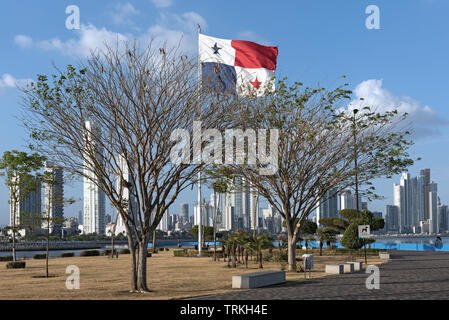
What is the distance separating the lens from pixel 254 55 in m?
34.1

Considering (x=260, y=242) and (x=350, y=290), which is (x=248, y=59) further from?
(x=350, y=290)

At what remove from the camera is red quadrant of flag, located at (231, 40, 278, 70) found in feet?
112

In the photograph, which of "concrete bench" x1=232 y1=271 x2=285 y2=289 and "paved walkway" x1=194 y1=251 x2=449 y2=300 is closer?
A: "paved walkway" x1=194 y1=251 x2=449 y2=300

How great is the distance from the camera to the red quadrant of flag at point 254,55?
34.0 meters

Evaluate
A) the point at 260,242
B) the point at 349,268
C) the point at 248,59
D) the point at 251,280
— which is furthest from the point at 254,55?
the point at 251,280

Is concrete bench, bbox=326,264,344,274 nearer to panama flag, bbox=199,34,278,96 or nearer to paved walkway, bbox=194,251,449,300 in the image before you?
paved walkway, bbox=194,251,449,300

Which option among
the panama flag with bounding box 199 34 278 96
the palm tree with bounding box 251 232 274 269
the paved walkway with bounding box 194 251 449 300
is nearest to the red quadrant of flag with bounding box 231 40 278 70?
the panama flag with bounding box 199 34 278 96

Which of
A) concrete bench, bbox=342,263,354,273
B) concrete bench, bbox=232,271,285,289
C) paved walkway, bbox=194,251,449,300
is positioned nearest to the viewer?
paved walkway, bbox=194,251,449,300

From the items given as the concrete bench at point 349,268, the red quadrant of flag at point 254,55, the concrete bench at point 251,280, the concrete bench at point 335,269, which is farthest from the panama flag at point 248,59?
the concrete bench at point 251,280

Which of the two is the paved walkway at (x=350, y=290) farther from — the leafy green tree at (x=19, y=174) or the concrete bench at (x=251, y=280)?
the leafy green tree at (x=19, y=174)

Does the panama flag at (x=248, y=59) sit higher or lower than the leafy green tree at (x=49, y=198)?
higher
